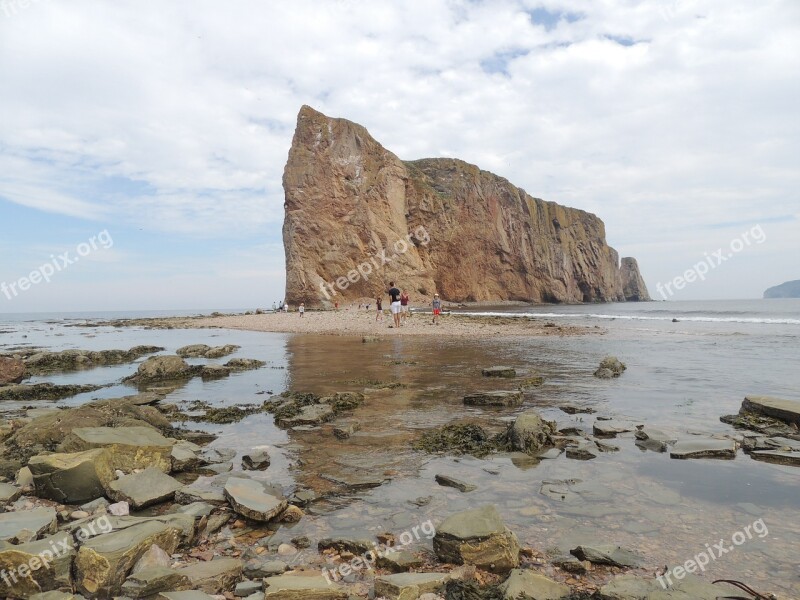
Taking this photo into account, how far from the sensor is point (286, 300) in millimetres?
59875

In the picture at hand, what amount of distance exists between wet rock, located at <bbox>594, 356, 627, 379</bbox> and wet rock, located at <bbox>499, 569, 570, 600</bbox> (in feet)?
31.0

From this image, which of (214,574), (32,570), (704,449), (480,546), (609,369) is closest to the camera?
(32,570)

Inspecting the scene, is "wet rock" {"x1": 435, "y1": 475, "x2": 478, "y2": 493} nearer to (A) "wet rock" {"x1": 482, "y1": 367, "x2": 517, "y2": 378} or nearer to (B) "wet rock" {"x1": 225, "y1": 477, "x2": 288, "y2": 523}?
(B) "wet rock" {"x1": 225, "y1": 477, "x2": 288, "y2": 523}

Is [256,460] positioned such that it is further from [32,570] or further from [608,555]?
[608,555]

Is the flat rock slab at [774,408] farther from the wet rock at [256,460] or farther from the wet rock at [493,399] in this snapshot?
the wet rock at [256,460]

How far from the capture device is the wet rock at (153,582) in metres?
3.12

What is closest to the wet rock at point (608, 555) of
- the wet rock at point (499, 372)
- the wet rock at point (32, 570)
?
the wet rock at point (32, 570)

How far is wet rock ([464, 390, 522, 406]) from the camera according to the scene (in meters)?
8.98

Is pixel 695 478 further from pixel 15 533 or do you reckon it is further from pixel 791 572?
pixel 15 533

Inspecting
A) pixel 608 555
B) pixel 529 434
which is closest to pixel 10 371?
pixel 529 434

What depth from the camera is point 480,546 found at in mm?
3658

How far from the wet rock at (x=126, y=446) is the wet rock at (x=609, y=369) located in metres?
10.1

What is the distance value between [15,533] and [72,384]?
10825mm

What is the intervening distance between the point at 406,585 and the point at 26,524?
→ 3399 millimetres
